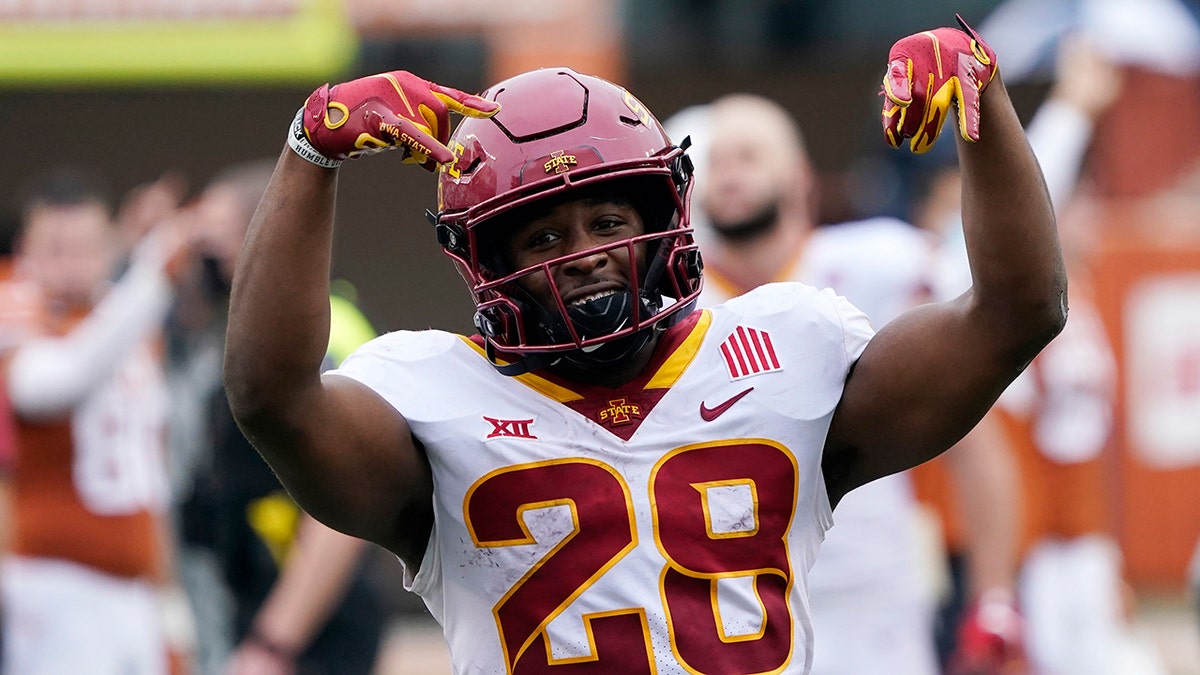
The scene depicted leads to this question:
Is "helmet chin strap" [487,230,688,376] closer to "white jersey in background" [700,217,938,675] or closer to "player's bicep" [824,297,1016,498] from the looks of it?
"player's bicep" [824,297,1016,498]

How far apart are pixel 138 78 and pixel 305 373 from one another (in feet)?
28.6

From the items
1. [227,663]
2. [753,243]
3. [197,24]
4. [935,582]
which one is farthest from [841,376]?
[197,24]

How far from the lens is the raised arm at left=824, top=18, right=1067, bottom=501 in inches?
92.9

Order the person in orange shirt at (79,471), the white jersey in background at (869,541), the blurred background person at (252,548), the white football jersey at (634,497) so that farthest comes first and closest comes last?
the person in orange shirt at (79,471) < the blurred background person at (252,548) < the white jersey in background at (869,541) < the white football jersey at (634,497)

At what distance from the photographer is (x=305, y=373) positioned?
2.38 m

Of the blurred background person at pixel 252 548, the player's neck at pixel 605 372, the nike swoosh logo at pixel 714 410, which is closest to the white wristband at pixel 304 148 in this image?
the player's neck at pixel 605 372

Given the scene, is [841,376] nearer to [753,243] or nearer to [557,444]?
[557,444]

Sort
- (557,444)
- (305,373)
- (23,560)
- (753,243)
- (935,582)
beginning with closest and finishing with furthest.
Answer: (305,373)
(557,444)
(753,243)
(23,560)
(935,582)

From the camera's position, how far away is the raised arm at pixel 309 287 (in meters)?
2.31

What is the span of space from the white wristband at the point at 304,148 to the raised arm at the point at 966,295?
733mm

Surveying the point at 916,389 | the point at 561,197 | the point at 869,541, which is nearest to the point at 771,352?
the point at 916,389

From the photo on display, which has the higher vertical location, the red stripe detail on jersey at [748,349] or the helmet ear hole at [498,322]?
the helmet ear hole at [498,322]

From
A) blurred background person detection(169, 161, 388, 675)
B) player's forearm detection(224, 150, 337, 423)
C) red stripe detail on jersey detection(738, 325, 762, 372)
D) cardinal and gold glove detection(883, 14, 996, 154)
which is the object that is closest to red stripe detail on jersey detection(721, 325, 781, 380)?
red stripe detail on jersey detection(738, 325, 762, 372)

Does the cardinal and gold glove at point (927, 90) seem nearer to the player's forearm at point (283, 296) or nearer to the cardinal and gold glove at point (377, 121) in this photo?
the cardinal and gold glove at point (377, 121)
